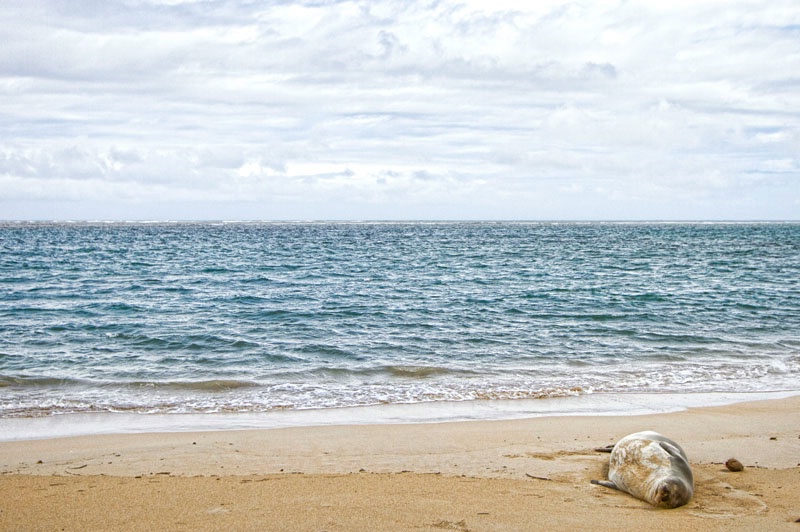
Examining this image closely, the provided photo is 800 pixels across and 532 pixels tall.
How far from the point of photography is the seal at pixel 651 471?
19.9 ft

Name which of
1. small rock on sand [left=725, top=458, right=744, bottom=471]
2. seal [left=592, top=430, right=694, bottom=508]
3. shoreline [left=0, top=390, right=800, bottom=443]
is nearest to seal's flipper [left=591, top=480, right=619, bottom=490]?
seal [left=592, top=430, right=694, bottom=508]

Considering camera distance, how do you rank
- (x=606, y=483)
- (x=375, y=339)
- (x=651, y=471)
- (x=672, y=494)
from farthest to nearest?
(x=375, y=339) < (x=606, y=483) < (x=651, y=471) < (x=672, y=494)

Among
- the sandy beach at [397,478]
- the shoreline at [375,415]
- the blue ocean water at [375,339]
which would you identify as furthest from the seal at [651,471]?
the blue ocean water at [375,339]

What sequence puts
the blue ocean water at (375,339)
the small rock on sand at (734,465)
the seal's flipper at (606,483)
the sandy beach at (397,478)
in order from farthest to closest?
the blue ocean water at (375,339)
the small rock on sand at (734,465)
the seal's flipper at (606,483)
the sandy beach at (397,478)

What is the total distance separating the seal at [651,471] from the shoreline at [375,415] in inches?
131

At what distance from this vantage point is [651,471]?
6.41 meters

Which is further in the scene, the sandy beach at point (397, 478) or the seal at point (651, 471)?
the seal at point (651, 471)

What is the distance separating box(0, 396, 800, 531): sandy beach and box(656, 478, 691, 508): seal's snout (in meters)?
0.13

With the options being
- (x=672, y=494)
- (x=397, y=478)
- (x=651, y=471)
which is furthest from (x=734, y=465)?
(x=397, y=478)

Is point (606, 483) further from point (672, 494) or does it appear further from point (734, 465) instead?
point (734, 465)

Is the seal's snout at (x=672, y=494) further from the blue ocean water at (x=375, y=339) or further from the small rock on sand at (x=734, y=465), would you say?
the blue ocean water at (x=375, y=339)

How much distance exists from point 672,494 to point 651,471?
15.9 inches

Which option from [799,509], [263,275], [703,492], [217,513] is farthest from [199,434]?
[263,275]

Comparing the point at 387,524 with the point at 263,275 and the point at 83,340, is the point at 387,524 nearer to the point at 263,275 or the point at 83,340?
the point at 83,340
